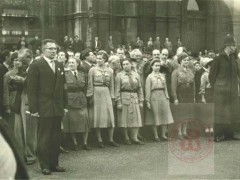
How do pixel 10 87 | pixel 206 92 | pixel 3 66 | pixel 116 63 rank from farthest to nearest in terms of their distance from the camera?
pixel 206 92 < pixel 116 63 < pixel 3 66 < pixel 10 87

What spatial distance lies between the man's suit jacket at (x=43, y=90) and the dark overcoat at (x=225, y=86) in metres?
3.74

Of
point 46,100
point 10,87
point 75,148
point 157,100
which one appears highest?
point 10,87

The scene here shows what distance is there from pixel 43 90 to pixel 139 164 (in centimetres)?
184

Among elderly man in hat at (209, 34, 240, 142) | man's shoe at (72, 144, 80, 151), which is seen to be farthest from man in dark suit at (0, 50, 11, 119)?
elderly man in hat at (209, 34, 240, 142)

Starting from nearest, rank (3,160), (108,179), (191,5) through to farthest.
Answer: (3,160)
(108,179)
(191,5)

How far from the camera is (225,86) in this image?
10.0m

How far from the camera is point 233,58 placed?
33.0ft

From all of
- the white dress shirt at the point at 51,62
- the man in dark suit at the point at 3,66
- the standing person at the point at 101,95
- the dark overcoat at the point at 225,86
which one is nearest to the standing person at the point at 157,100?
the standing person at the point at 101,95

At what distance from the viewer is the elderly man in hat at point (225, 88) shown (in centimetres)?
995

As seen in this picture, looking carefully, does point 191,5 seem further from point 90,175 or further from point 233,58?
point 90,175

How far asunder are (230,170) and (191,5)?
2543cm

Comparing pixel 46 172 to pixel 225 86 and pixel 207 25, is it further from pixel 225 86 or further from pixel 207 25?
pixel 207 25

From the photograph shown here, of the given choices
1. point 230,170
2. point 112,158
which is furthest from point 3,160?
point 112,158

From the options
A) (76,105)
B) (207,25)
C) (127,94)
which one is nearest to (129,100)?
(127,94)
